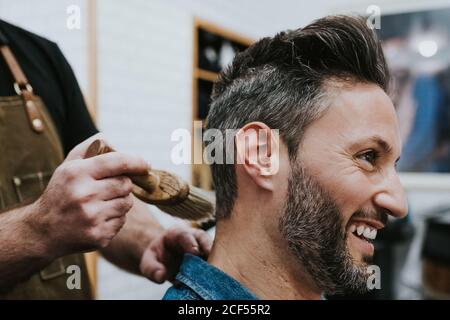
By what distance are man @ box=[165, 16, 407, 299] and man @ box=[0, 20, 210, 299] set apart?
9.8 inches

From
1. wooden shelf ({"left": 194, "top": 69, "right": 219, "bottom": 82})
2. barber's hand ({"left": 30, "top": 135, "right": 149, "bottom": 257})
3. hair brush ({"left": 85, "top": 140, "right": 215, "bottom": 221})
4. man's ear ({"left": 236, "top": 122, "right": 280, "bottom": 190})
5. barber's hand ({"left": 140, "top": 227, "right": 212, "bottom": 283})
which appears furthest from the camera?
wooden shelf ({"left": 194, "top": 69, "right": 219, "bottom": 82})

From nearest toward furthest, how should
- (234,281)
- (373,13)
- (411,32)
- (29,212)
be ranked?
1. (29,212)
2. (234,281)
3. (373,13)
4. (411,32)

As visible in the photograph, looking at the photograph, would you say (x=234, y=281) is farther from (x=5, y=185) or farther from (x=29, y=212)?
(x=5, y=185)

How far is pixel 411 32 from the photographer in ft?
11.3

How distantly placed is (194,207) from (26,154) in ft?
1.44

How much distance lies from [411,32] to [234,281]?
293 cm

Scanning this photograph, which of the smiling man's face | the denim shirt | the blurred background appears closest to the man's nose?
the smiling man's face

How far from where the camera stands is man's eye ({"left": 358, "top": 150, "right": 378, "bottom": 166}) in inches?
44.1

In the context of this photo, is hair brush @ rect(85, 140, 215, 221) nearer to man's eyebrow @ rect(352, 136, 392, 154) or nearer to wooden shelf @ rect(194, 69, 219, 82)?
man's eyebrow @ rect(352, 136, 392, 154)

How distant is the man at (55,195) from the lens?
3.05 ft

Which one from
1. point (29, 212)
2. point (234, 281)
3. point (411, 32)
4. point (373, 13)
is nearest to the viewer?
point (29, 212)

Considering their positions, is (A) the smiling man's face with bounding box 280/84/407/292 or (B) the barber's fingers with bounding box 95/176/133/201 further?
(A) the smiling man's face with bounding box 280/84/407/292

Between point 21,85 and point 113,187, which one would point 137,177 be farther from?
point 21,85
